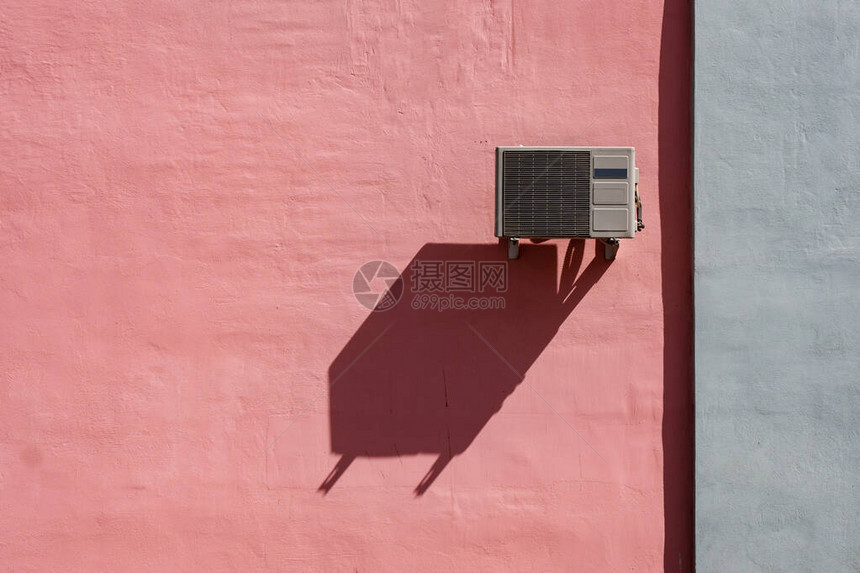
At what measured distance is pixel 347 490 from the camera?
351cm

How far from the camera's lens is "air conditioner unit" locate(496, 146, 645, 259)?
3.21m

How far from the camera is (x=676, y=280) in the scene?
3520mm

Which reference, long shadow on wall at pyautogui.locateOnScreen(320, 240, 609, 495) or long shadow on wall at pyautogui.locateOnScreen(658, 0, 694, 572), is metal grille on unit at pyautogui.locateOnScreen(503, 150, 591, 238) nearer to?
long shadow on wall at pyautogui.locateOnScreen(320, 240, 609, 495)

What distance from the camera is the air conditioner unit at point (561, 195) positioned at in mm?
3215

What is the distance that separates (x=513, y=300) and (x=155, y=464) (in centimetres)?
224

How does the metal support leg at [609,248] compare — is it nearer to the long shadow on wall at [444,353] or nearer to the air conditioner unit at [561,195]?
the long shadow on wall at [444,353]
